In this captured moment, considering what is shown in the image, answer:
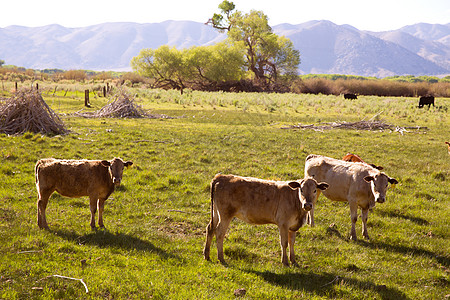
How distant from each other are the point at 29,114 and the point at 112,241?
16597mm

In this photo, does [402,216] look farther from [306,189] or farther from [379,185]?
[306,189]

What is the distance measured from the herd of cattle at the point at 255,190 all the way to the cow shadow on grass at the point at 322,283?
590 millimetres

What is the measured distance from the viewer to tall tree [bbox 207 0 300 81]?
3290 inches

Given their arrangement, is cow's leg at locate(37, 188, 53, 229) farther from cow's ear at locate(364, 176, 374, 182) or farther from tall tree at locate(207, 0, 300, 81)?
tall tree at locate(207, 0, 300, 81)

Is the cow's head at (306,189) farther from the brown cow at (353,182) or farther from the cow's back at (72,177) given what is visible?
the cow's back at (72,177)

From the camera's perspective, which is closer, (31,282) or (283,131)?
(31,282)

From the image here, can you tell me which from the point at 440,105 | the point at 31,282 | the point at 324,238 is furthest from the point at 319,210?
the point at 440,105

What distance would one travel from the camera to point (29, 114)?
20969mm

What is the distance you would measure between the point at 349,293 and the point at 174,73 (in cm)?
7791

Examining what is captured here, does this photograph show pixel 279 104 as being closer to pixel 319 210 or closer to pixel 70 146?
pixel 70 146

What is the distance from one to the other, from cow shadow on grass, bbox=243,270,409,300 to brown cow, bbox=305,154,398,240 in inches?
89.7

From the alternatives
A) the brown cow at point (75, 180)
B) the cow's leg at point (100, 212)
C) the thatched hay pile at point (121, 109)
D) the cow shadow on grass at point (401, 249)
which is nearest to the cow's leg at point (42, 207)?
the brown cow at point (75, 180)

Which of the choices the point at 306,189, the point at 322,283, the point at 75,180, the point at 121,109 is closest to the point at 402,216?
the point at 322,283

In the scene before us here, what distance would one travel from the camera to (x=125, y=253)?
24.3ft
